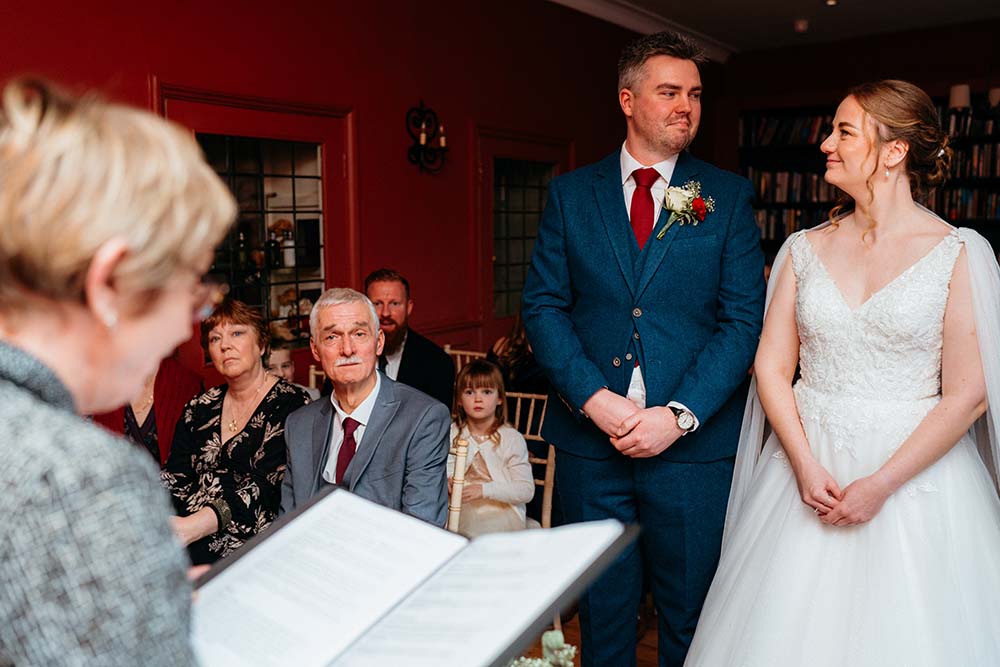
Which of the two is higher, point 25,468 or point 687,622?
point 25,468

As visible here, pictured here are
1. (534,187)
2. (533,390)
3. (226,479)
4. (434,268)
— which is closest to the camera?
(226,479)

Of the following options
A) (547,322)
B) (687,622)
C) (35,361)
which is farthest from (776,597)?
(35,361)

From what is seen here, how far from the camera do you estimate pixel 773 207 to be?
25.7ft

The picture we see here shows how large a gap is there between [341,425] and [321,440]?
0.07 metres

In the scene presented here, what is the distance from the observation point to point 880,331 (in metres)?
2.08

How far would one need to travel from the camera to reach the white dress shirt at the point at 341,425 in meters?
2.25

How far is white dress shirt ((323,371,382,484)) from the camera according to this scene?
2.25 metres

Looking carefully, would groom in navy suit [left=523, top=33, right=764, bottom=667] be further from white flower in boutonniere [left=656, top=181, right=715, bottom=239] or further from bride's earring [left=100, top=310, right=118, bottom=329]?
bride's earring [left=100, top=310, right=118, bottom=329]

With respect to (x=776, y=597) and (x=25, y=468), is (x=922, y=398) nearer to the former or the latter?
(x=776, y=597)

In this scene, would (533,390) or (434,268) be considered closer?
(533,390)

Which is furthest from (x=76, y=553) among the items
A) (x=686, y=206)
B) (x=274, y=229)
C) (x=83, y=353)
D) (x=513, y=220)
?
(x=513, y=220)

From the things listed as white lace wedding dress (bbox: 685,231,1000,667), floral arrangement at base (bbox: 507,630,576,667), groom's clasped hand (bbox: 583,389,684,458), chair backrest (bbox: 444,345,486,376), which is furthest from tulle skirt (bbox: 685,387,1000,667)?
chair backrest (bbox: 444,345,486,376)

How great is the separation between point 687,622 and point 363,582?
4.90ft

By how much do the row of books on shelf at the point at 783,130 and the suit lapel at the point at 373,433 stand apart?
243 inches
